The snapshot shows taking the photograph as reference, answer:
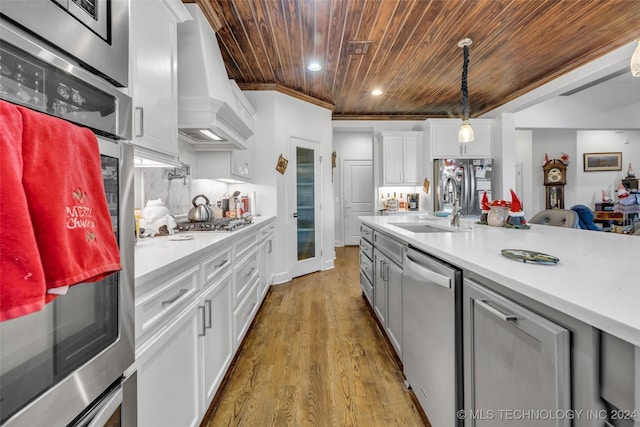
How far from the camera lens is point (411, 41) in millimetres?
2924

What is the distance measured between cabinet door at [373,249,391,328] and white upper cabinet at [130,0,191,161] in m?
1.62

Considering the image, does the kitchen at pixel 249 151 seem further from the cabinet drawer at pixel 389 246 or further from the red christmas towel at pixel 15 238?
the cabinet drawer at pixel 389 246

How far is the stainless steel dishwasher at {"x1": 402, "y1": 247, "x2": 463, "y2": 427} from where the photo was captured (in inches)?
44.1

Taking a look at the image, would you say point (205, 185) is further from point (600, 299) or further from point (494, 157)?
point (494, 157)

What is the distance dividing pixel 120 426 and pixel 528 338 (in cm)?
113

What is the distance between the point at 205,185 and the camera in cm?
328

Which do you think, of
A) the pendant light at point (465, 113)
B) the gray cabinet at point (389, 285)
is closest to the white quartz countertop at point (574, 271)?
→ the gray cabinet at point (389, 285)

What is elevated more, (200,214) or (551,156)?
(551,156)

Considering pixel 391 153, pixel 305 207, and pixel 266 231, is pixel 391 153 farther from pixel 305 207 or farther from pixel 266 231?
pixel 266 231

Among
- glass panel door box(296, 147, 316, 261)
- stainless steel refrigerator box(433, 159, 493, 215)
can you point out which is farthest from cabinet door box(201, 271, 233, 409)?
stainless steel refrigerator box(433, 159, 493, 215)

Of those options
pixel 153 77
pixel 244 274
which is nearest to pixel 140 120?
pixel 153 77

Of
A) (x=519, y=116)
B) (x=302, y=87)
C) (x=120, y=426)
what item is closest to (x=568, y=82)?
(x=519, y=116)

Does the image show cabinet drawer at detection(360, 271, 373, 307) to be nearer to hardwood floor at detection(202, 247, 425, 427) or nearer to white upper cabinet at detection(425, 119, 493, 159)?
hardwood floor at detection(202, 247, 425, 427)

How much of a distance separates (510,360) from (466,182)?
4665 millimetres
